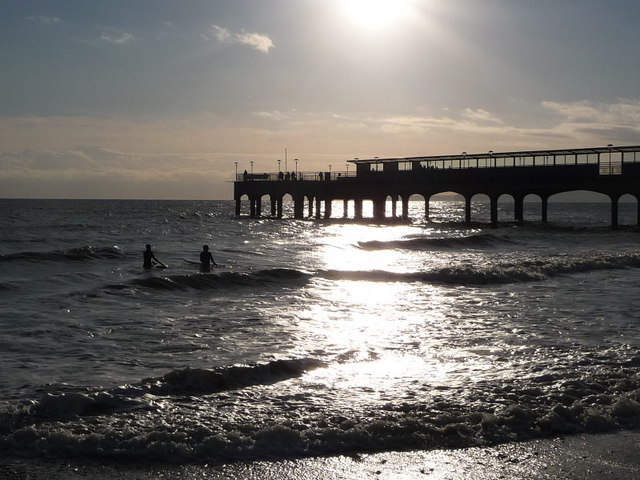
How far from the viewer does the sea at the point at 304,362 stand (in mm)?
8781

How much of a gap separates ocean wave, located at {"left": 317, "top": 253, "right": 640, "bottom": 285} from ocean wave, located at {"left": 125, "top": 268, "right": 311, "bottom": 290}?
1571 mm

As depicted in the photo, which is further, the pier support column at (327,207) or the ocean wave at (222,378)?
the pier support column at (327,207)

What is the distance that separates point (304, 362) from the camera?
12.5 metres

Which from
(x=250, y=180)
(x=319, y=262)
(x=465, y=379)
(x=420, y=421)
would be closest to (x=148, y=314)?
(x=465, y=379)

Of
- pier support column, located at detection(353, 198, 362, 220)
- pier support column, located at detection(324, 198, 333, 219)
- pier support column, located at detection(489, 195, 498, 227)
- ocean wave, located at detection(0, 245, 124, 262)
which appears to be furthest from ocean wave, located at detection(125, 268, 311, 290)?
pier support column, located at detection(324, 198, 333, 219)

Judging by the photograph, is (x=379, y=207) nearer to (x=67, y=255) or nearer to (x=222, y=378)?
(x=67, y=255)

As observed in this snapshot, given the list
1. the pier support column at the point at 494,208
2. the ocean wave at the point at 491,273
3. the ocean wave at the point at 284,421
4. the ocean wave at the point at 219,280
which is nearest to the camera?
the ocean wave at the point at 284,421

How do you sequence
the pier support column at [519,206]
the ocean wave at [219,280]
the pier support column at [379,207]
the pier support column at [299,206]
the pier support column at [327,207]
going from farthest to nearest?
the pier support column at [299,206] < the pier support column at [327,207] < the pier support column at [379,207] < the pier support column at [519,206] < the ocean wave at [219,280]

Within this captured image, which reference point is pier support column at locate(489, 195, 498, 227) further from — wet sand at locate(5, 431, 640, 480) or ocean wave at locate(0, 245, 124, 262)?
wet sand at locate(5, 431, 640, 480)

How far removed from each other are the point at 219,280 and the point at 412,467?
19035 millimetres

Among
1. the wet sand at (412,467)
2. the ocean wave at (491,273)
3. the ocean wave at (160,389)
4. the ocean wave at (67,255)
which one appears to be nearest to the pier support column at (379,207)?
the ocean wave at (67,255)

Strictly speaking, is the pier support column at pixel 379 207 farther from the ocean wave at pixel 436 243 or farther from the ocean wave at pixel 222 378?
the ocean wave at pixel 222 378

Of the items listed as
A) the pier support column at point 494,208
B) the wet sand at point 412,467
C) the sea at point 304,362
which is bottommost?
the wet sand at point 412,467

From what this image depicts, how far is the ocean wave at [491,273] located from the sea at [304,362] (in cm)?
15
